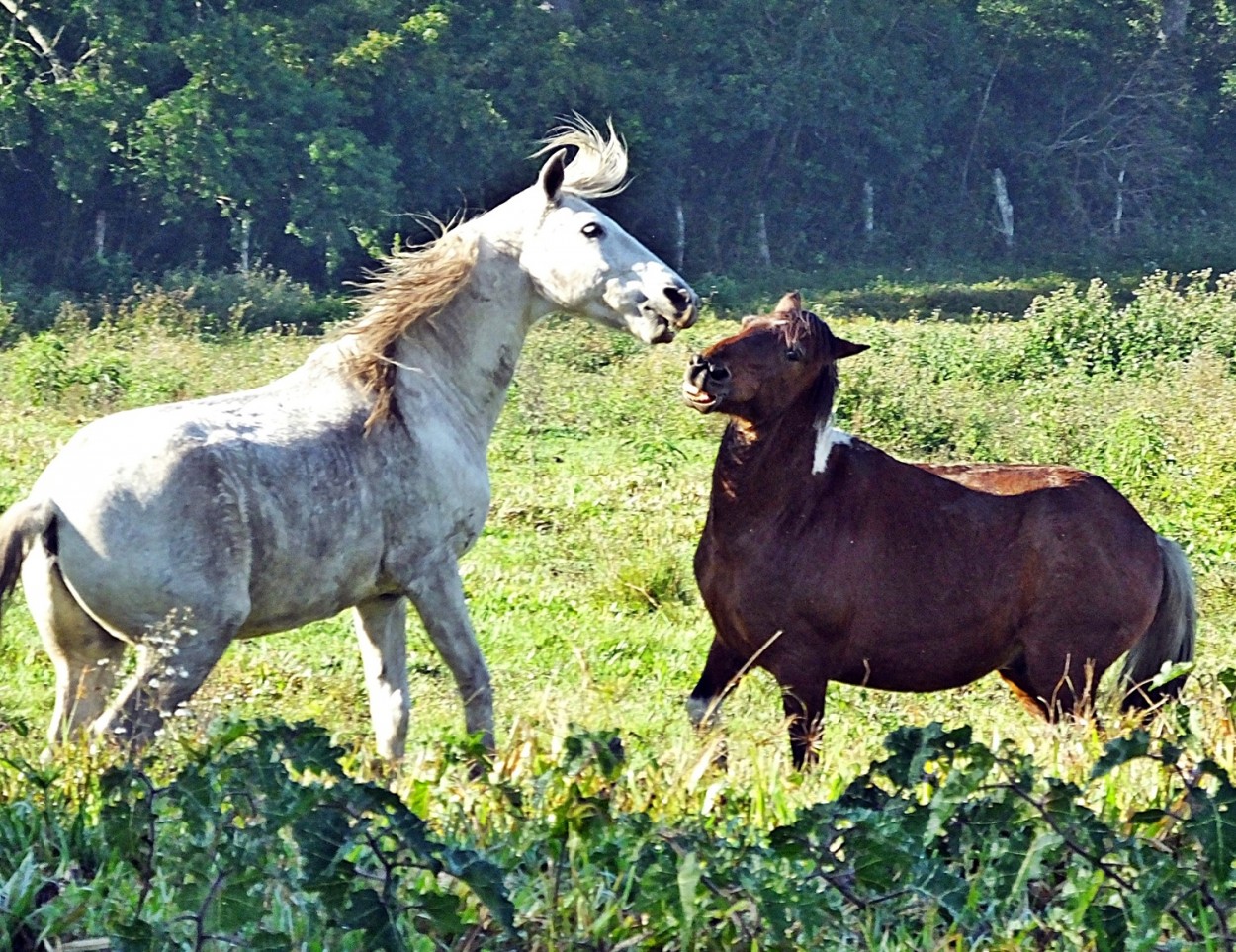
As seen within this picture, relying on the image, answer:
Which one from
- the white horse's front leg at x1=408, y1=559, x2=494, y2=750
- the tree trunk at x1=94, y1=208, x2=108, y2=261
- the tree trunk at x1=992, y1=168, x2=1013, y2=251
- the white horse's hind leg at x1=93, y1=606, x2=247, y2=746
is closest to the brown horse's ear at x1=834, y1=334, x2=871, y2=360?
the white horse's front leg at x1=408, y1=559, x2=494, y2=750

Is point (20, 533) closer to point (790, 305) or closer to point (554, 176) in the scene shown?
point (554, 176)

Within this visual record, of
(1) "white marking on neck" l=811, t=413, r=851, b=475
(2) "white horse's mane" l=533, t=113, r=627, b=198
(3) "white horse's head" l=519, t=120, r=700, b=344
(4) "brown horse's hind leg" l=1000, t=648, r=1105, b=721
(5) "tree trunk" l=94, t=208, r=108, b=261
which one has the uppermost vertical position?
(2) "white horse's mane" l=533, t=113, r=627, b=198

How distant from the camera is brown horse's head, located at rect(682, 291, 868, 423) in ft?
18.9

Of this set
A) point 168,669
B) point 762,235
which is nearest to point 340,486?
point 168,669

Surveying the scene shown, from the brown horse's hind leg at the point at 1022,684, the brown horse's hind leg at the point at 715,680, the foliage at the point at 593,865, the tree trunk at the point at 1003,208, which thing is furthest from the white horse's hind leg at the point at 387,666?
the tree trunk at the point at 1003,208

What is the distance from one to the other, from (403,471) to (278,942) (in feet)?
7.82

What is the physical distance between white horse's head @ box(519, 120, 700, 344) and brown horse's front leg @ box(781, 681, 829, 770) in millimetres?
1191

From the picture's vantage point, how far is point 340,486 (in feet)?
17.4

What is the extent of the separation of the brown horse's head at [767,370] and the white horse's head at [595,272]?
18 centimetres

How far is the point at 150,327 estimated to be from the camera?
17453 mm

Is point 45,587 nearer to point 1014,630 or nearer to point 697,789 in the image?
point 697,789

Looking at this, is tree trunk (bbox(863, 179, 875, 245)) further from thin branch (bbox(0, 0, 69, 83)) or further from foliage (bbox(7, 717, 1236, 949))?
foliage (bbox(7, 717, 1236, 949))

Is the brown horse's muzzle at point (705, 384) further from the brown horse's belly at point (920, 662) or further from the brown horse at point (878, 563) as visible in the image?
the brown horse's belly at point (920, 662)

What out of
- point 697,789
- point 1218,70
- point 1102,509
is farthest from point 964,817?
point 1218,70
